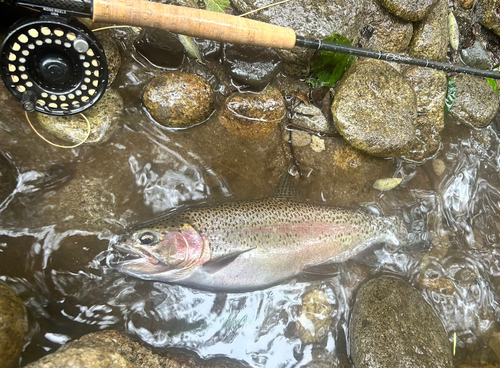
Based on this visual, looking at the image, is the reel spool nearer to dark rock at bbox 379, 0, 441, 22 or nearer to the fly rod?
the fly rod

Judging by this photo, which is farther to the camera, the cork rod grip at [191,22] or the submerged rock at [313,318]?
the submerged rock at [313,318]

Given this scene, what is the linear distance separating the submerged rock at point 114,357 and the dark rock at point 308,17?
3139 millimetres

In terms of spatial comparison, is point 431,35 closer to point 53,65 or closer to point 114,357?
point 53,65

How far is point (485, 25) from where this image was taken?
4.48 m

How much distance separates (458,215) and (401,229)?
2.84 ft

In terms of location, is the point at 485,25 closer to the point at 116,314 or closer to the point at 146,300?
the point at 146,300

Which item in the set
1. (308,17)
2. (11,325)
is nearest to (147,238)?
(11,325)

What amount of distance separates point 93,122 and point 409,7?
3602mm

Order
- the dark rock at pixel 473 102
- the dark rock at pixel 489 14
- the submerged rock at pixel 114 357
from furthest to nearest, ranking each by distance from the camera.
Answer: the dark rock at pixel 489 14 < the dark rock at pixel 473 102 < the submerged rock at pixel 114 357

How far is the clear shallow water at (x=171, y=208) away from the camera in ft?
9.85

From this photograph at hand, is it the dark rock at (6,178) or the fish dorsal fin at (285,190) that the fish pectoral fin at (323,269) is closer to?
the fish dorsal fin at (285,190)

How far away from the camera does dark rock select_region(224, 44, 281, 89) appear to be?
3471 millimetres

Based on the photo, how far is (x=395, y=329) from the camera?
3.31m

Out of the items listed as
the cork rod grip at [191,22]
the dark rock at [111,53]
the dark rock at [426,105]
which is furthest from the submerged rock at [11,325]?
the dark rock at [426,105]
